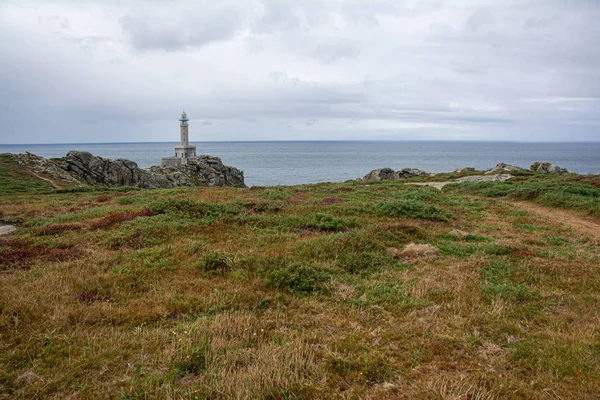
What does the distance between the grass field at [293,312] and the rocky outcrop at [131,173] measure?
4060 centimetres

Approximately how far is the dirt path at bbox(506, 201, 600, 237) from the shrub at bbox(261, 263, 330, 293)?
1487cm

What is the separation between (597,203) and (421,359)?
23.8m

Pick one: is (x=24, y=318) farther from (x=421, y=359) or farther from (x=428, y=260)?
(x=428, y=260)

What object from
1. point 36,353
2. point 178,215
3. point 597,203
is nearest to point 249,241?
point 178,215

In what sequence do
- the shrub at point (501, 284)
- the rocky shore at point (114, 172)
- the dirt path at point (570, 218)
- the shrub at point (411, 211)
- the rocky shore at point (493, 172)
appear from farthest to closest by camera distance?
1. the rocky shore at point (493, 172)
2. the rocky shore at point (114, 172)
3. the shrub at point (411, 211)
4. the dirt path at point (570, 218)
5. the shrub at point (501, 284)

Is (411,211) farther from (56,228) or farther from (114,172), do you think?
(114,172)

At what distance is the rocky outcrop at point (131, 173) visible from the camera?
50.7 meters

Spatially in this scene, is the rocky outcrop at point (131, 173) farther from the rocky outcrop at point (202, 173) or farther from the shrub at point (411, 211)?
the shrub at point (411, 211)

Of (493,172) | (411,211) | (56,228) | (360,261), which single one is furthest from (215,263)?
(493,172)

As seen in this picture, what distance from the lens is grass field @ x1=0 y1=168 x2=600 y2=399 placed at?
5.36 m

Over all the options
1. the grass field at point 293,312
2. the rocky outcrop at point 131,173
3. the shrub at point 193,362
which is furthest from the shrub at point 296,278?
the rocky outcrop at point 131,173

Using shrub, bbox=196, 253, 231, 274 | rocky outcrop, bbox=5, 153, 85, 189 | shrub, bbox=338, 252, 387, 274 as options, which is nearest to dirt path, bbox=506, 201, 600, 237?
shrub, bbox=338, 252, 387, 274

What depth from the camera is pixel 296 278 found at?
9531 millimetres

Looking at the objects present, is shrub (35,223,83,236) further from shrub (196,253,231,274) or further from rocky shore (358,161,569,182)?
rocky shore (358,161,569,182)
